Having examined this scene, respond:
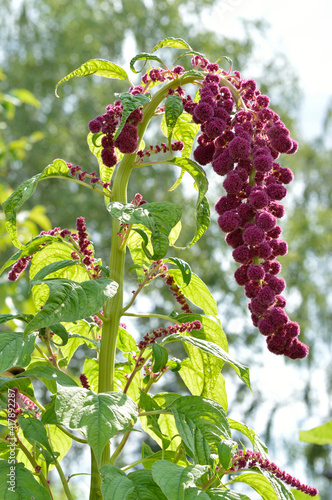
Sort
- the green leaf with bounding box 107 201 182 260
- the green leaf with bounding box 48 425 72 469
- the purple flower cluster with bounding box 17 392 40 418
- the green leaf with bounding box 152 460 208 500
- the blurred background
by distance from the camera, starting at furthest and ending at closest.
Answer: the blurred background < the green leaf with bounding box 48 425 72 469 < the purple flower cluster with bounding box 17 392 40 418 < the green leaf with bounding box 107 201 182 260 < the green leaf with bounding box 152 460 208 500

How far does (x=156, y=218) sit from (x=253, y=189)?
0.48ft

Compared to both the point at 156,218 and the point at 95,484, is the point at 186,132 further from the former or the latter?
the point at 95,484

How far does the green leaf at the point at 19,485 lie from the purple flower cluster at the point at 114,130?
42 centimetres

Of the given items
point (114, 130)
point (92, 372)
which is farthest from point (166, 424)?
point (114, 130)

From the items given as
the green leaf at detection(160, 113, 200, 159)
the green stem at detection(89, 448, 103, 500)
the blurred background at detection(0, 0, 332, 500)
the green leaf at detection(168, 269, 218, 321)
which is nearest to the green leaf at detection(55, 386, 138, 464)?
the green stem at detection(89, 448, 103, 500)

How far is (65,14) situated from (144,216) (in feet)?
31.7

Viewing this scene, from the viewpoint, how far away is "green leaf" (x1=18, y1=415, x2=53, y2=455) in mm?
706

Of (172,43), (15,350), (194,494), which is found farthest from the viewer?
(172,43)

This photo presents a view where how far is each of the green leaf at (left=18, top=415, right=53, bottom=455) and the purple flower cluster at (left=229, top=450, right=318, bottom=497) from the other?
9.1 inches

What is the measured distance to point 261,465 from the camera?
0.71m

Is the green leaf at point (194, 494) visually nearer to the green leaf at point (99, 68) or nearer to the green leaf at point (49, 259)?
the green leaf at point (49, 259)

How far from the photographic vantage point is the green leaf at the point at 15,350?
2.22ft

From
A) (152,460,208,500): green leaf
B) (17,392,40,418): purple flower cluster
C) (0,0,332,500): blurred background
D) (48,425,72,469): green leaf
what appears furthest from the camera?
(0,0,332,500): blurred background

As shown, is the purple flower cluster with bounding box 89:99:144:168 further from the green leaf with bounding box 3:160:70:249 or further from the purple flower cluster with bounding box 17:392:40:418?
the purple flower cluster with bounding box 17:392:40:418
